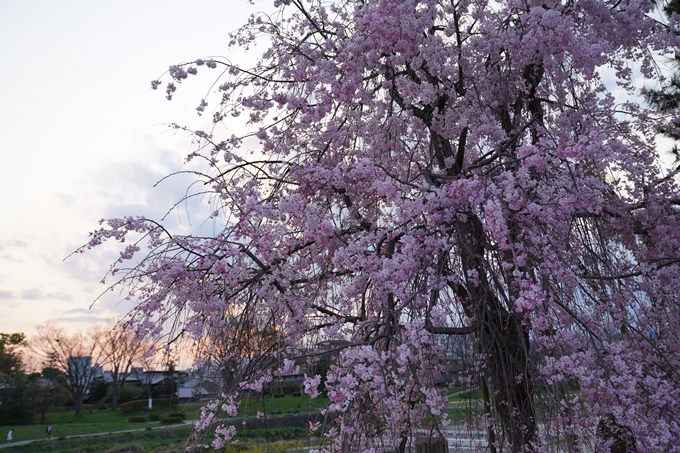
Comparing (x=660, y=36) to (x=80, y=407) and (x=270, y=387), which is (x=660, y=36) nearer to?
(x=270, y=387)

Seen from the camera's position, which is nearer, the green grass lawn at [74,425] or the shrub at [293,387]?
the shrub at [293,387]

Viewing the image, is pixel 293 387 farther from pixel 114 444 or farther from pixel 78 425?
pixel 78 425

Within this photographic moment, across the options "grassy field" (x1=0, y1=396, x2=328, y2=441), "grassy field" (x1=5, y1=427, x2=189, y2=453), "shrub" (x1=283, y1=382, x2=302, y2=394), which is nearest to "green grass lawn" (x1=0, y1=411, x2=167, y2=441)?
"grassy field" (x1=0, y1=396, x2=328, y2=441)

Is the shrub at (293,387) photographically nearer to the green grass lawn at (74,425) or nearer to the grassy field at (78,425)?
the grassy field at (78,425)

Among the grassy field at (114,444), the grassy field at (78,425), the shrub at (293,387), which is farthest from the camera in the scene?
the grassy field at (78,425)

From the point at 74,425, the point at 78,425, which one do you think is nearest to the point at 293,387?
the point at 78,425

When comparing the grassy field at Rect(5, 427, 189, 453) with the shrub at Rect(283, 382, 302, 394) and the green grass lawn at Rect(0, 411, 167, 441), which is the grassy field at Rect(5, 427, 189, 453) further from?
the shrub at Rect(283, 382, 302, 394)

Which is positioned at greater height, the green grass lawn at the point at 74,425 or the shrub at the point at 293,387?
the shrub at the point at 293,387

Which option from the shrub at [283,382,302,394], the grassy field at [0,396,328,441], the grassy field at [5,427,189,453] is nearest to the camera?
the shrub at [283,382,302,394]

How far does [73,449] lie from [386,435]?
648 inches

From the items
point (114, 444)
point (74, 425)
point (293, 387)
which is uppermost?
point (293, 387)

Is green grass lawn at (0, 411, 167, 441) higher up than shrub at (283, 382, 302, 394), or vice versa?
shrub at (283, 382, 302, 394)

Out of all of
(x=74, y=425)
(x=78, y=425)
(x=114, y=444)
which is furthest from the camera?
(x=74, y=425)

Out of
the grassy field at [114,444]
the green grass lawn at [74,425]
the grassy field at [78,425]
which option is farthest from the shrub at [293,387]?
the green grass lawn at [74,425]
